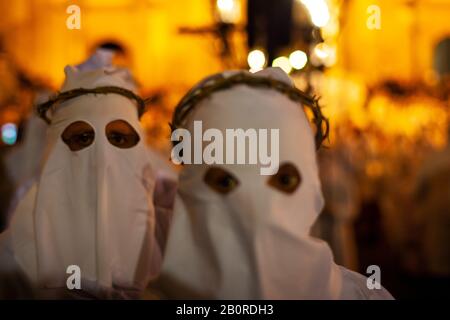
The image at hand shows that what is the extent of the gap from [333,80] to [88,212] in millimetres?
19743

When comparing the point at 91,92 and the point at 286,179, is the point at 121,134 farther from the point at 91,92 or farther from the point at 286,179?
the point at 286,179

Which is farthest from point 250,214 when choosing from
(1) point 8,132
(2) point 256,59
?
Result: (1) point 8,132

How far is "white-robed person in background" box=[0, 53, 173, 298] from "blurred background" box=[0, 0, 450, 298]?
3.28 ft

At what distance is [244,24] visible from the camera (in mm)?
8578

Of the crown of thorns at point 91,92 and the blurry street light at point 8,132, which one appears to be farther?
the blurry street light at point 8,132

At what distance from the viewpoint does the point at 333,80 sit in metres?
22.5

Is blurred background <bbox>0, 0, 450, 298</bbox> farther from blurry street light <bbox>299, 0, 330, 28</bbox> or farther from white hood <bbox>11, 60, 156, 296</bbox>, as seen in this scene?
white hood <bbox>11, 60, 156, 296</bbox>

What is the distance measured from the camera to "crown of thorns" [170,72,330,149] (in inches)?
112

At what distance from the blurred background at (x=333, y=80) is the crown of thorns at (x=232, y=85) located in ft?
1.21

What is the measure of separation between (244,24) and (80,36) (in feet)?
78.1

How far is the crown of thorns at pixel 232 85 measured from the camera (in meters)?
2.84

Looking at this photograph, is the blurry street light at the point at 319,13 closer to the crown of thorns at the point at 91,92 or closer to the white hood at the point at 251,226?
the crown of thorns at the point at 91,92

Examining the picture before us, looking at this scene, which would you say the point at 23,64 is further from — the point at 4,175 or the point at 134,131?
the point at 134,131

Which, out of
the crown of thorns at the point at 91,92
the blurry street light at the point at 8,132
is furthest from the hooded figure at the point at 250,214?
the blurry street light at the point at 8,132
